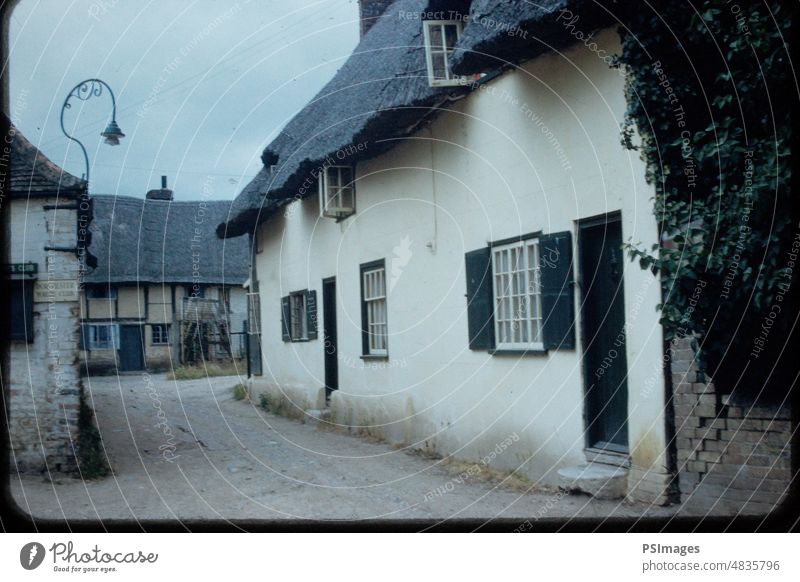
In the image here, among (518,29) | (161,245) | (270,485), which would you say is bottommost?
(270,485)

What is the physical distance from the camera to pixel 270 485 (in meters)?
7.63

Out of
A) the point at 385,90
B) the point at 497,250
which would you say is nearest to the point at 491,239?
the point at 497,250

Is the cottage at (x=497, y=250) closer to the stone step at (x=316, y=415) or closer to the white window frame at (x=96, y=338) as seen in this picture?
the stone step at (x=316, y=415)

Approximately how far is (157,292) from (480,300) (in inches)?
839

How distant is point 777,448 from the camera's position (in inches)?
205

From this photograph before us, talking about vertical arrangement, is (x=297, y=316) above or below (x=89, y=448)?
above

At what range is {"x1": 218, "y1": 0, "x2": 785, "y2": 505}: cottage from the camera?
640 cm

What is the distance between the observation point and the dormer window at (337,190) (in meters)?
11.3

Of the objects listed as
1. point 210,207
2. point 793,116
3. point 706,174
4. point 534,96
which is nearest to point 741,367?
point 706,174

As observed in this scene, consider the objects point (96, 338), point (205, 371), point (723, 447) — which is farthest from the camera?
point (96, 338)

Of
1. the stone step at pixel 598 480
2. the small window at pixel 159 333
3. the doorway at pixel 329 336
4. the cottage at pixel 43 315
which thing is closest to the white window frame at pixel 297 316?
the doorway at pixel 329 336

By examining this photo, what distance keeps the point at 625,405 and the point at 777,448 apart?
1.51 meters
